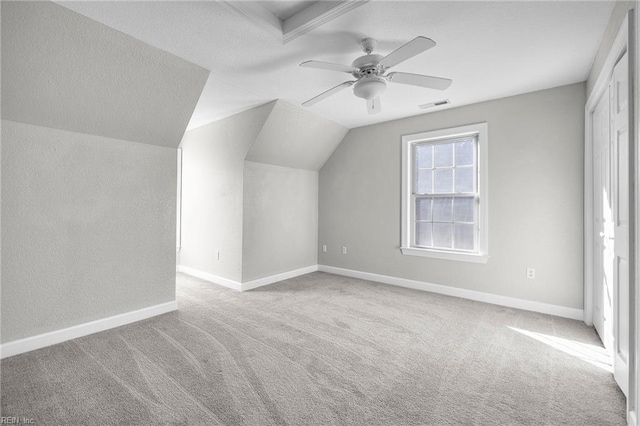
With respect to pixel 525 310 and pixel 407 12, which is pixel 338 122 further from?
pixel 525 310

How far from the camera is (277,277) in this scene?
4.42 meters

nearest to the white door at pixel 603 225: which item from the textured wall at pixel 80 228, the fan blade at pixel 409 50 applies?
the fan blade at pixel 409 50

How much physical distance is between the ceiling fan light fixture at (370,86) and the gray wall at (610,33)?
4.66 feet

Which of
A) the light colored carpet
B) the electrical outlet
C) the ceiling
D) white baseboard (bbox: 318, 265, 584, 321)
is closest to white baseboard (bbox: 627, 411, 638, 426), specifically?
the light colored carpet

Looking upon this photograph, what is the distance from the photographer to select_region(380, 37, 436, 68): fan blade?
177 cm

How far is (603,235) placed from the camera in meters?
2.39

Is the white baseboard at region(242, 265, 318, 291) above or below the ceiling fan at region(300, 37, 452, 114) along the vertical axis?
below

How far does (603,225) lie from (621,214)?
857 mm

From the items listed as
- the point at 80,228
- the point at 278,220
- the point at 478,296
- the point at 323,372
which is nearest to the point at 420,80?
the point at 323,372

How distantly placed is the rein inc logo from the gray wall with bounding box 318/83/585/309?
12.5 ft

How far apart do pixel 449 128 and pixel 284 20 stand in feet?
8.36

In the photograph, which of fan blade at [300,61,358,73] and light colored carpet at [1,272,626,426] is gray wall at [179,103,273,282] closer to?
light colored carpet at [1,272,626,426]

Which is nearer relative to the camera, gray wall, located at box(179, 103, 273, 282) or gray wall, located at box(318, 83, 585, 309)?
gray wall, located at box(318, 83, 585, 309)

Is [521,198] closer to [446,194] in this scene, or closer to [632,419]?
[446,194]
